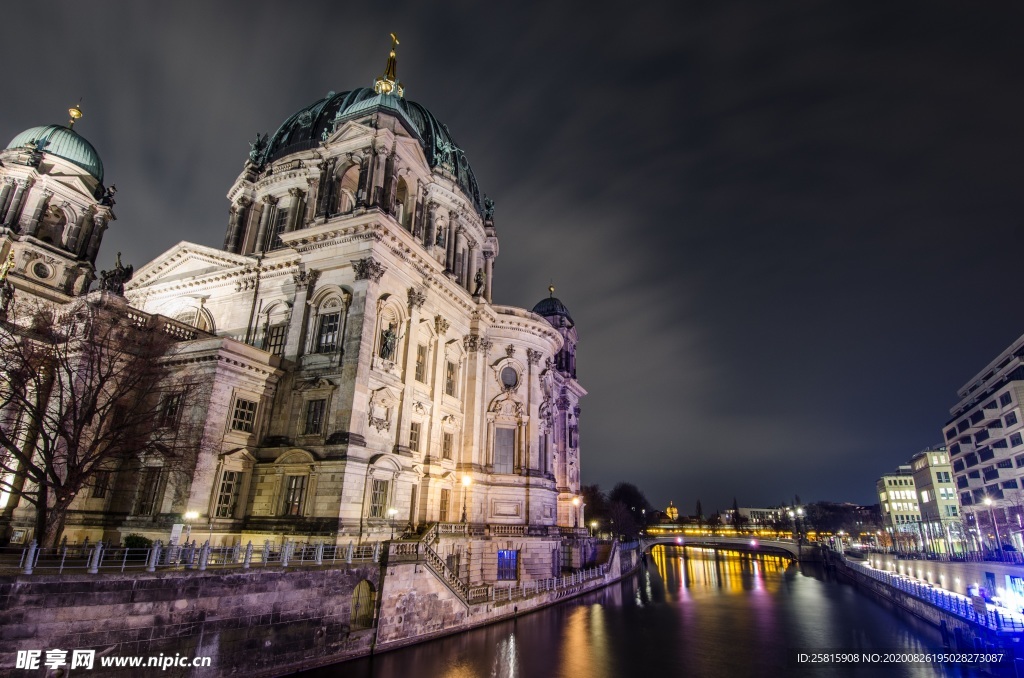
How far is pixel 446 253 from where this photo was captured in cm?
4841

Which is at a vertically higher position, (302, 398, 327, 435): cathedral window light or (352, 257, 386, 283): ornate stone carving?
(352, 257, 386, 283): ornate stone carving

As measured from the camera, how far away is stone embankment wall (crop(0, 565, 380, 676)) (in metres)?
14.2

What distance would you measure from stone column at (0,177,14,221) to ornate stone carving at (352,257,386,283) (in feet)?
115

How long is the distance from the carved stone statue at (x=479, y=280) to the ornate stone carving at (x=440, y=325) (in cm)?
760

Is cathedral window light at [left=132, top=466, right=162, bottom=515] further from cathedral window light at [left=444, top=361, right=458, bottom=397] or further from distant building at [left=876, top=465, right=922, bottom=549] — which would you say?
distant building at [left=876, top=465, right=922, bottom=549]

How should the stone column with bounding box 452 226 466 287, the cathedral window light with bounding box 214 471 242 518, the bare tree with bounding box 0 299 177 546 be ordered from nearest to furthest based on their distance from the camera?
1. the bare tree with bounding box 0 299 177 546
2. the cathedral window light with bounding box 214 471 242 518
3. the stone column with bounding box 452 226 466 287

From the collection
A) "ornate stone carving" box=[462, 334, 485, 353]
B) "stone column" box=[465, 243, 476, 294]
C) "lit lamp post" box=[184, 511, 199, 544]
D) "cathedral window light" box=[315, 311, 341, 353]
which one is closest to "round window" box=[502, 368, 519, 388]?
"ornate stone carving" box=[462, 334, 485, 353]

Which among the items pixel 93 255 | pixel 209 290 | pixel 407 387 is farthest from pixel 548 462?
pixel 93 255

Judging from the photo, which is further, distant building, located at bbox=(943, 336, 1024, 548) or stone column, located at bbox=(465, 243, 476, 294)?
distant building, located at bbox=(943, 336, 1024, 548)

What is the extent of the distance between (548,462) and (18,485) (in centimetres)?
3623

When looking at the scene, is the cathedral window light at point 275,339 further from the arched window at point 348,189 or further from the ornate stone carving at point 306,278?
the arched window at point 348,189

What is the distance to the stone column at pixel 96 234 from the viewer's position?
161 ft

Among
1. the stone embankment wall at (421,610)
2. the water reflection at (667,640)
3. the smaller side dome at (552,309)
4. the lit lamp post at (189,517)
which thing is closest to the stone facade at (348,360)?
the lit lamp post at (189,517)

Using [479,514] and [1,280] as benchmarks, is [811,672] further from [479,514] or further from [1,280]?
[1,280]
